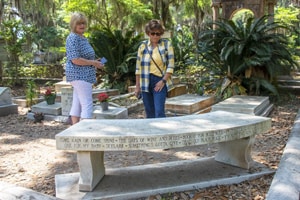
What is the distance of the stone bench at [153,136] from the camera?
2.90 m

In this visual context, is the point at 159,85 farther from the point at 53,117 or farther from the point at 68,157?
the point at 53,117

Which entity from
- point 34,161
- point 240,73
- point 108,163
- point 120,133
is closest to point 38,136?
point 34,161

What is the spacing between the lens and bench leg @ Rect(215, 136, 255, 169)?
11.7 ft

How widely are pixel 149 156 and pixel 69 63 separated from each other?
61.9 inches

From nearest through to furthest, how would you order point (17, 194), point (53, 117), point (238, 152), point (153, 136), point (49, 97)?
point (17, 194) → point (153, 136) → point (238, 152) → point (53, 117) → point (49, 97)

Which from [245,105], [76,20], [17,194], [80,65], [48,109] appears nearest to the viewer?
[17,194]

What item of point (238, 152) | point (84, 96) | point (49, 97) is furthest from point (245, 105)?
point (49, 97)

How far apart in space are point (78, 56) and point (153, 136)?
1.92 meters

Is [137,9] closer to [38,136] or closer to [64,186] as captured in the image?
[38,136]

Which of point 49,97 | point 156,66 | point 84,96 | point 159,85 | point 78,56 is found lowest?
point 49,97

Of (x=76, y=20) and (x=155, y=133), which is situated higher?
(x=76, y=20)

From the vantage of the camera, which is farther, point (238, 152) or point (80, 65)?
point (80, 65)

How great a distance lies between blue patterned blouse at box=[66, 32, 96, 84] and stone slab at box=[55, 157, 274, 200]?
144cm

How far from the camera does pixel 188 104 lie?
21.5 feet
